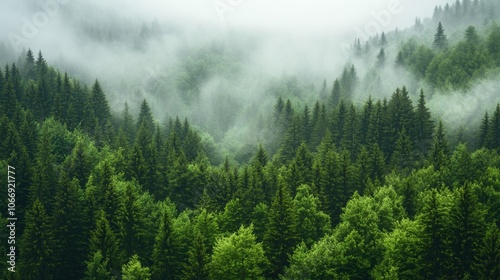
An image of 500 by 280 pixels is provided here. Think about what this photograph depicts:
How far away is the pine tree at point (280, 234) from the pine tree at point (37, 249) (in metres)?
28.8

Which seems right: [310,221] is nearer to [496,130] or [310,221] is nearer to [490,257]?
[490,257]

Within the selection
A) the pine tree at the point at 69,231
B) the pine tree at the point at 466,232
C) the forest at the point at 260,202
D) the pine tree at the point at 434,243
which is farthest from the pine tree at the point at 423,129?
the pine tree at the point at 69,231

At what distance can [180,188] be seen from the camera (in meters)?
82.7

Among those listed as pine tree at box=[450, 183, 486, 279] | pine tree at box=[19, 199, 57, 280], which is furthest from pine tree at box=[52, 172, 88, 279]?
pine tree at box=[450, 183, 486, 279]

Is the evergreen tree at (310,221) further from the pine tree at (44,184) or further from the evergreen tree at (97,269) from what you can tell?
the pine tree at (44,184)

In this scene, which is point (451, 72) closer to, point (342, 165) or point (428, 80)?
point (428, 80)

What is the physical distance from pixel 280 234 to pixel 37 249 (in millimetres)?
31558

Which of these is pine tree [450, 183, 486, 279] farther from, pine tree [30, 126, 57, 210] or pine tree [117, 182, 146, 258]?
pine tree [30, 126, 57, 210]

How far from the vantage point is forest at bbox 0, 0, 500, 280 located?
46875 mm

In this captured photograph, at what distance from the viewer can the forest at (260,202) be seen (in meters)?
46.9

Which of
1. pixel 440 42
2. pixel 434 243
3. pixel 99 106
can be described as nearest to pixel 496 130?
pixel 434 243

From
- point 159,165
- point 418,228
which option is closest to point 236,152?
point 159,165

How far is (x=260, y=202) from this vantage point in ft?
228

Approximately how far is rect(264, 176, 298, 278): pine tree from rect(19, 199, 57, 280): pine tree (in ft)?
94.4
